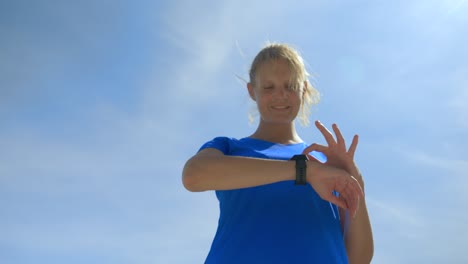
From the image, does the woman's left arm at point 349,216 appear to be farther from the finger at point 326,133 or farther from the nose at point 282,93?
the nose at point 282,93

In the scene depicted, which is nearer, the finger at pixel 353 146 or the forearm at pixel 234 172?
the forearm at pixel 234 172

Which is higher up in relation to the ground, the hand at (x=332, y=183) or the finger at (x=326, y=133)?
the finger at (x=326, y=133)

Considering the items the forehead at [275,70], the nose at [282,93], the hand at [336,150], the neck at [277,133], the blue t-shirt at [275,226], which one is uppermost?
the forehead at [275,70]

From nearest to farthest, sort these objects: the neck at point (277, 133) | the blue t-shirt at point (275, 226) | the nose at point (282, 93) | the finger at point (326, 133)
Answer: the blue t-shirt at point (275, 226), the finger at point (326, 133), the nose at point (282, 93), the neck at point (277, 133)

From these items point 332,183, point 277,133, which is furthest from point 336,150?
point 277,133

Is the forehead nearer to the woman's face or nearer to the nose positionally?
the woman's face

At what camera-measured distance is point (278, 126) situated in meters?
4.82

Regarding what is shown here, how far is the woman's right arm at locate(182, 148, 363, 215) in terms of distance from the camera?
379cm

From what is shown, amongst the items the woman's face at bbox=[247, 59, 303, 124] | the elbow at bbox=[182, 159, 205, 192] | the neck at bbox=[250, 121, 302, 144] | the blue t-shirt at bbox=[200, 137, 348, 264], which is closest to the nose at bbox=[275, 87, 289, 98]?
the woman's face at bbox=[247, 59, 303, 124]

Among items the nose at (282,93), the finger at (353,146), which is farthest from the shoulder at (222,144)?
the finger at (353,146)

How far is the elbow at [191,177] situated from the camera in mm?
3930

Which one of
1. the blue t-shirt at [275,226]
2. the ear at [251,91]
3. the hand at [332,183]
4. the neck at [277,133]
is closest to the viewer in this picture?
the hand at [332,183]

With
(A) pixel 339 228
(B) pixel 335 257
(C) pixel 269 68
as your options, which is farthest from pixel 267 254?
(C) pixel 269 68

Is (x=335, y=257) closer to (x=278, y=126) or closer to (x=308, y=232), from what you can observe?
(x=308, y=232)
